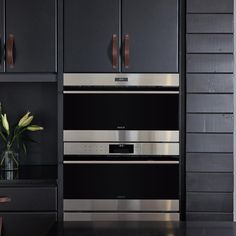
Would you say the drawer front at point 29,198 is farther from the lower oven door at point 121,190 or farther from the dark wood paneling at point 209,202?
the dark wood paneling at point 209,202

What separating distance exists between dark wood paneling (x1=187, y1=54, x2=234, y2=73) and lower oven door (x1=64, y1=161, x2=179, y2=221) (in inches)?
24.4

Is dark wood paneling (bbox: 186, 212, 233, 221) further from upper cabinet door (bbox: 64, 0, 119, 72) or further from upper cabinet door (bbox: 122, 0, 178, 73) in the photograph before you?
upper cabinet door (bbox: 64, 0, 119, 72)

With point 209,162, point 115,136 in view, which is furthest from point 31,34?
point 209,162

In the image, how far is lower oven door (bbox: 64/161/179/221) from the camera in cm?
278

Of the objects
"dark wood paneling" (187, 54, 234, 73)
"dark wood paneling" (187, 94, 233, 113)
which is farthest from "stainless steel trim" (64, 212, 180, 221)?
"dark wood paneling" (187, 54, 234, 73)

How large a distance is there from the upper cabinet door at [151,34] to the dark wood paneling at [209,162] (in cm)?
57

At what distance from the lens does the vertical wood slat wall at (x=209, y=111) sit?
2715 mm

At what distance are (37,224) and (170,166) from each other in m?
0.93

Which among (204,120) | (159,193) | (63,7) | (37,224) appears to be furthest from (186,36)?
(37,224)

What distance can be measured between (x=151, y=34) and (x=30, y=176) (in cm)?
122

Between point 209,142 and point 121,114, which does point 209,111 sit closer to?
point 209,142

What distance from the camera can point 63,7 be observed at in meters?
2.78

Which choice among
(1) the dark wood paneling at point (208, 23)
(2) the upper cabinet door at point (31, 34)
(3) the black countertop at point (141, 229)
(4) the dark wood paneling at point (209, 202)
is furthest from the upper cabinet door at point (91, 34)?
(3) the black countertop at point (141, 229)

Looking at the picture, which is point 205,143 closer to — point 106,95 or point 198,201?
point 198,201
